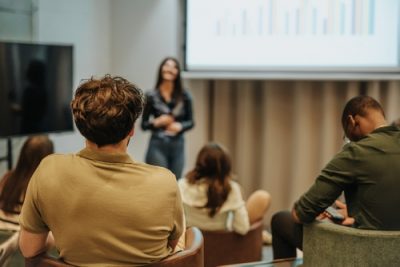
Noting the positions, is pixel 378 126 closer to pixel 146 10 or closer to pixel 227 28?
pixel 227 28

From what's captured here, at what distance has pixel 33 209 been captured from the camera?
65.2 inches

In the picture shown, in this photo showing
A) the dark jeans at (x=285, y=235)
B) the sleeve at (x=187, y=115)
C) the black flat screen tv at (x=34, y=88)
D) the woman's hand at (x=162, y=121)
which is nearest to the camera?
the dark jeans at (x=285, y=235)

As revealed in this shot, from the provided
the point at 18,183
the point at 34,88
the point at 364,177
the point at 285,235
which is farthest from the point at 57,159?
the point at 34,88

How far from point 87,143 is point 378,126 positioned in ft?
3.68

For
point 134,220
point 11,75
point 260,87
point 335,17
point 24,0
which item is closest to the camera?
point 134,220

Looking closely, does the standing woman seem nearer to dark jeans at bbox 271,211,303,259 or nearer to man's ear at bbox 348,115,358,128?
dark jeans at bbox 271,211,303,259

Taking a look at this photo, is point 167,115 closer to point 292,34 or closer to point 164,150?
point 164,150

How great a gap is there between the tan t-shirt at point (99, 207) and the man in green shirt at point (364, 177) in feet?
2.28

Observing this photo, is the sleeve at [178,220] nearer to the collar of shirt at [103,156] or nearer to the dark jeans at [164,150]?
the collar of shirt at [103,156]

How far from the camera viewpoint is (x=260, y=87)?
487 cm

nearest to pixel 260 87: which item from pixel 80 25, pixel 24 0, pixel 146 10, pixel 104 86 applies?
pixel 146 10

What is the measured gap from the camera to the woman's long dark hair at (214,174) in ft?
9.77

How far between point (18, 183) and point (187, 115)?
6.17ft

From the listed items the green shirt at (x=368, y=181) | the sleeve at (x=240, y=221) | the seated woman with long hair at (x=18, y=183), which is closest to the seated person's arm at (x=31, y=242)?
the seated woman with long hair at (x=18, y=183)
